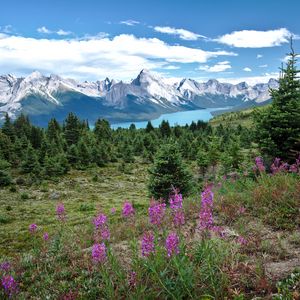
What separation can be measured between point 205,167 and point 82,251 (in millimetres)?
42243

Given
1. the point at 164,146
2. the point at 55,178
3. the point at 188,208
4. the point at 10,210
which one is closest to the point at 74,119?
the point at 55,178

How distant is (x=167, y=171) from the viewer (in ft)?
71.3

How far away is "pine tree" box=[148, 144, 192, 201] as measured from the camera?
2158cm

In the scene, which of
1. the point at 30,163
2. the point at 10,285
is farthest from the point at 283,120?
the point at 30,163

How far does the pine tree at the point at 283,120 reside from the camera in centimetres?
1848

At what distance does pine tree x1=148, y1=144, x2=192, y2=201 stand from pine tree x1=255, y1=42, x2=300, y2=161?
5.67 m

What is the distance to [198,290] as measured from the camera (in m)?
4.66

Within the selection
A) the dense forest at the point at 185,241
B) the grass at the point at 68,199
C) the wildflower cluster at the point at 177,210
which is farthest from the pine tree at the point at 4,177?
the wildflower cluster at the point at 177,210

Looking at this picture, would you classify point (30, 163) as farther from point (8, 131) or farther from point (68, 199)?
point (8, 131)

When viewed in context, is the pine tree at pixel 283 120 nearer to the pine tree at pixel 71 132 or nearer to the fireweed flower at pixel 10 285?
the fireweed flower at pixel 10 285

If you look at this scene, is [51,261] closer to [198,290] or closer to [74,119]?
[198,290]

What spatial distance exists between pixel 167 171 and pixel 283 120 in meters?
8.33

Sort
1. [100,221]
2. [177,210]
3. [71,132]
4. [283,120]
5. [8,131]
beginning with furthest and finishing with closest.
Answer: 1. [71,132]
2. [8,131]
3. [283,120]
4. [100,221]
5. [177,210]

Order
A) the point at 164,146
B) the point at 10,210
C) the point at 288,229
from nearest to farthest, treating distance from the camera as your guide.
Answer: the point at 288,229
the point at 164,146
the point at 10,210
